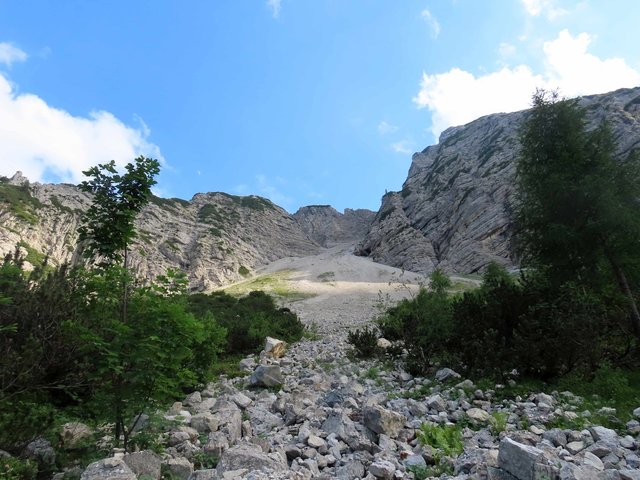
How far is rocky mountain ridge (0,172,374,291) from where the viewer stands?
72125 millimetres

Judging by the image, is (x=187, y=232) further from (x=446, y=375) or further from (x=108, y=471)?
(x=108, y=471)

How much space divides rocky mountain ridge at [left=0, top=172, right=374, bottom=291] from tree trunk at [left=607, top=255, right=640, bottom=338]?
134 feet

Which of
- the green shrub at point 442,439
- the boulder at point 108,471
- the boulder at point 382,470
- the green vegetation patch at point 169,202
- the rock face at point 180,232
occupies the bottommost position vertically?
the green shrub at point 442,439

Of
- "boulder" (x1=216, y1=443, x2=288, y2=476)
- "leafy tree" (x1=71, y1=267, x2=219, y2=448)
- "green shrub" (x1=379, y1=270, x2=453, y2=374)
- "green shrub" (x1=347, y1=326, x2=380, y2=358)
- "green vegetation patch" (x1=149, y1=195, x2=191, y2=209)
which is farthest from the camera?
"green vegetation patch" (x1=149, y1=195, x2=191, y2=209)

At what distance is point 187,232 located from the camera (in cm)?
10669

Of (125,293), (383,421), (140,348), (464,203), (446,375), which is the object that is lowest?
(446,375)

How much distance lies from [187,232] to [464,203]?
249 ft

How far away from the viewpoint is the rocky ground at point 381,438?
3.94 metres

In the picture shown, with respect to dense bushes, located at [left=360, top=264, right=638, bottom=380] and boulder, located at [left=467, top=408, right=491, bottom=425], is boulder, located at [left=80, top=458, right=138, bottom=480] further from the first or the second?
dense bushes, located at [left=360, top=264, right=638, bottom=380]

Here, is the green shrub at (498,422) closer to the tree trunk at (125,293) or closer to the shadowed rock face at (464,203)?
the tree trunk at (125,293)

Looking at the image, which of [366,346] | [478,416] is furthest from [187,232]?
[478,416]

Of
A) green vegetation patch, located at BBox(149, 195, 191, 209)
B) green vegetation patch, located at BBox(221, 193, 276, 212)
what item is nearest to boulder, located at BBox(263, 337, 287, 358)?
green vegetation patch, located at BBox(149, 195, 191, 209)

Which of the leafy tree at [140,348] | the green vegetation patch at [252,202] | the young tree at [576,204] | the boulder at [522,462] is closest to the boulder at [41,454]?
the leafy tree at [140,348]

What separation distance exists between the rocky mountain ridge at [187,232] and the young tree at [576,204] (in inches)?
1520
